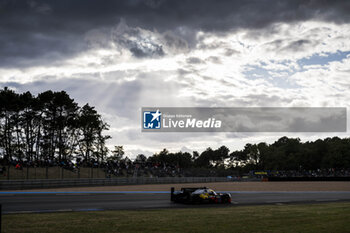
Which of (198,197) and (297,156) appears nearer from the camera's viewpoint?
(198,197)

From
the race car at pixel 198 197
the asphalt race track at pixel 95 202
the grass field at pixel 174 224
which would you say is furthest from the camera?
the race car at pixel 198 197

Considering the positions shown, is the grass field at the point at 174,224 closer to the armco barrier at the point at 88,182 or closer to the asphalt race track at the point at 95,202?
the asphalt race track at the point at 95,202

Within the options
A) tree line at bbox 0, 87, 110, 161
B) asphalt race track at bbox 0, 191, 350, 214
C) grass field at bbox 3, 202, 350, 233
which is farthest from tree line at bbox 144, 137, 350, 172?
grass field at bbox 3, 202, 350, 233

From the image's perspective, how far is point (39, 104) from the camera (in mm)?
62469

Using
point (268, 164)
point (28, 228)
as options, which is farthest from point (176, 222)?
point (268, 164)

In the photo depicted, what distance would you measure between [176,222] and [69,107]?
58179 millimetres

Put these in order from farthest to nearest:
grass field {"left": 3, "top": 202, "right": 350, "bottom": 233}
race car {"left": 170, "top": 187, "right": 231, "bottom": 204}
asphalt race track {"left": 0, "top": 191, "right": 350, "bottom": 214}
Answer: race car {"left": 170, "top": 187, "right": 231, "bottom": 204}, asphalt race track {"left": 0, "top": 191, "right": 350, "bottom": 214}, grass field {"left": 3, "top": 202, "right": 350, "bottom": 233}

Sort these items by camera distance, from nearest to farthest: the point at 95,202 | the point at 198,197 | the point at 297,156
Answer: the point at 95,202 → the point at 198,197 → the point at 297,156

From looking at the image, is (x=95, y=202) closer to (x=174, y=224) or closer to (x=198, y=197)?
(x=198, y=197)

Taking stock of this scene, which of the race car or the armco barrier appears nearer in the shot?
the race car

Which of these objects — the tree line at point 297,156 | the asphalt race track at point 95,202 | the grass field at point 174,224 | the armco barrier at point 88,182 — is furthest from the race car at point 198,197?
the tree line at point 297,156

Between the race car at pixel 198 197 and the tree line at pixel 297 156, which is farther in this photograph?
the tree line at pixel 297 156

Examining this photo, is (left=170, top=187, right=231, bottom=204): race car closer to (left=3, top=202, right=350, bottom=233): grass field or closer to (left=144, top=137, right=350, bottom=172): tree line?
(left=3, top=202, right=350, bottom=233): grass field

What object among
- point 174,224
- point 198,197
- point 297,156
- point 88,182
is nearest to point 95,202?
point 198,197
